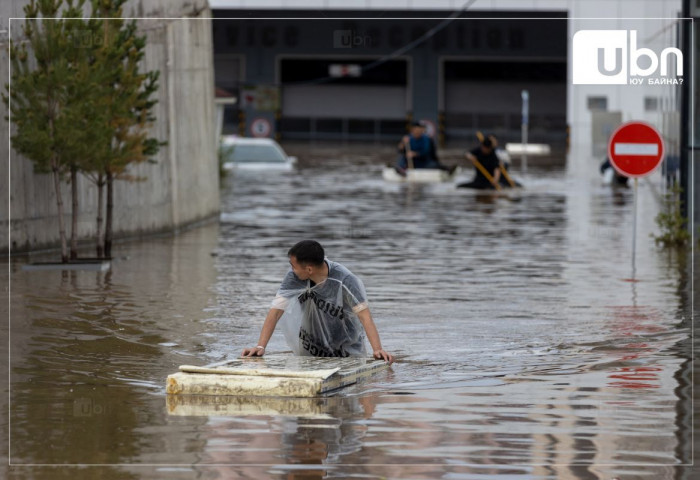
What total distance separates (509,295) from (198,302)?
328 centimetres

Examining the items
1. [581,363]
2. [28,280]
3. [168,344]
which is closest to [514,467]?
[581,363]

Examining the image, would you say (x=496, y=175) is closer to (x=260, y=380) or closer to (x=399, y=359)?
(x=399, y=359)

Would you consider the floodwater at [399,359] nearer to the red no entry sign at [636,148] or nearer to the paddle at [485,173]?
the red no entry sign at [636,148]

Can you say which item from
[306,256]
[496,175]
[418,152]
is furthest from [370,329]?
[418,152]

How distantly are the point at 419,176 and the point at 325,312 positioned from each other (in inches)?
1053

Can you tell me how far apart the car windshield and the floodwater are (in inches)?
672

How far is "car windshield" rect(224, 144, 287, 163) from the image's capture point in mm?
41750

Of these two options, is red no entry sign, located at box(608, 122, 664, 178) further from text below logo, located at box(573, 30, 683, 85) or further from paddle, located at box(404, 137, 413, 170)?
paddle, located at box(404, 137, 413, 170)

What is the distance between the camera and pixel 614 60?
50.9 feet

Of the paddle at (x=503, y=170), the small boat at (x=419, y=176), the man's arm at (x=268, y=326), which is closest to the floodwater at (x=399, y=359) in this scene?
the man's arm at (x=268, y=326)

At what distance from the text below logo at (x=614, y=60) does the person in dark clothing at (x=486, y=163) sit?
205 inches

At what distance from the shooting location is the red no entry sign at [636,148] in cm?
1777

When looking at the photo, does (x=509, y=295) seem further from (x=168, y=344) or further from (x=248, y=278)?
(x=168, y=344)

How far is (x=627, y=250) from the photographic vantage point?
21328 millimetres
